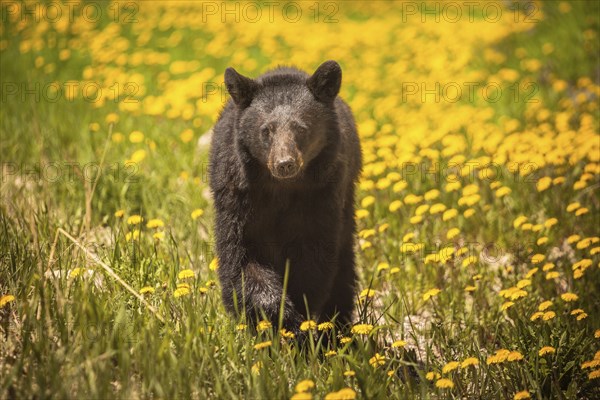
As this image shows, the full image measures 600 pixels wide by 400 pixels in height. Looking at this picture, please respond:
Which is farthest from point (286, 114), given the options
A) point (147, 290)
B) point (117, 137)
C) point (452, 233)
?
point (117, 137)

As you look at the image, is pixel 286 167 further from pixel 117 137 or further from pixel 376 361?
pixel 117 137

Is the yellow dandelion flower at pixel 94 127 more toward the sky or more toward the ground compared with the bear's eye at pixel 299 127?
more toward the ground

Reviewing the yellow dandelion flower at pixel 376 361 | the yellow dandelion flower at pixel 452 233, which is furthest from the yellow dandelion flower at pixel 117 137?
the yellow dandelion flower at pixel 376 361

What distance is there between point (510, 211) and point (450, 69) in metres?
4.33

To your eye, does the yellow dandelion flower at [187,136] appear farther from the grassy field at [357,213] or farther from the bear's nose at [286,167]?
the bear's nose at [286,167]

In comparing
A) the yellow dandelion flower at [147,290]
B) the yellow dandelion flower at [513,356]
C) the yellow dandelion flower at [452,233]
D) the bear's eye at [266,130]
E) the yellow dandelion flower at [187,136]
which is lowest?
the yellow dandelion flower at [513,356]

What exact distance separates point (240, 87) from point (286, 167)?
70cm

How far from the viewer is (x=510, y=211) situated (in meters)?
5.94

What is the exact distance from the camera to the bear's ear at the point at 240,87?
423 cm

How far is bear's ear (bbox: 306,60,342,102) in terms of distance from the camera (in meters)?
4.25

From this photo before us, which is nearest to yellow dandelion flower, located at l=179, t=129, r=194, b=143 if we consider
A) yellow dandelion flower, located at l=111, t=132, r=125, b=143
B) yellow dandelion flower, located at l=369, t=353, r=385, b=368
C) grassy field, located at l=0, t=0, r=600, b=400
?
grassy field, located at l=0, t=0, r=600, b=400

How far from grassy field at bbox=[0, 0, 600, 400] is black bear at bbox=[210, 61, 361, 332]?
0.77 feet

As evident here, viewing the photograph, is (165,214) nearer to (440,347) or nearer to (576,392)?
(440,347)

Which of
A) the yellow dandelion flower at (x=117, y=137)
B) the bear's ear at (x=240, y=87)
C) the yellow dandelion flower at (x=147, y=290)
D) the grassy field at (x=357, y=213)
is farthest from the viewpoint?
the yellow dandelion flower at (x=117, y=137)
